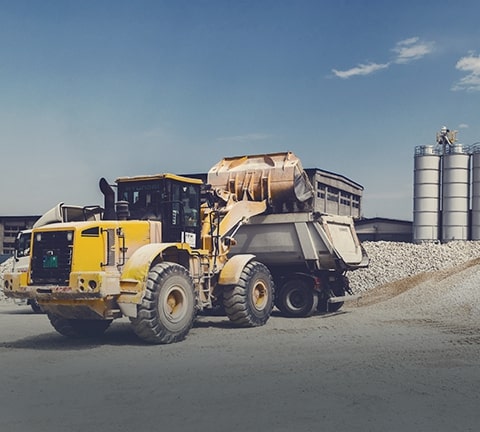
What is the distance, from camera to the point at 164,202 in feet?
40.2

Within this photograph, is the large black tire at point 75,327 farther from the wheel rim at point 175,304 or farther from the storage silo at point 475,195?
the storage silo at point 475,195

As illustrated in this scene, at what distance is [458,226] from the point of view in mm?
40312

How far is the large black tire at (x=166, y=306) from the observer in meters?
10.6

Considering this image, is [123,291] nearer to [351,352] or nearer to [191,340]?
[191,340]

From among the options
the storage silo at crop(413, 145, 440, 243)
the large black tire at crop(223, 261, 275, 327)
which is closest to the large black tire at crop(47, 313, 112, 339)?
the large black tire at crop(223, 261, 275, 327)

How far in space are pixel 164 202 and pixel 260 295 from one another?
3247 mm

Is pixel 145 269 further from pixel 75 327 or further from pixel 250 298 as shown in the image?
pixel 250 298

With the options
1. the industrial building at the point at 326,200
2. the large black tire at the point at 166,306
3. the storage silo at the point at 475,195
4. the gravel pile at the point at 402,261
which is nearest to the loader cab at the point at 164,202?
the large black tire at the point at 166,306

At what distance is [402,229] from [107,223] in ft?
110

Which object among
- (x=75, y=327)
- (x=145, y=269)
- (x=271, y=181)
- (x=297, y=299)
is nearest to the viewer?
(x=145, y=269)

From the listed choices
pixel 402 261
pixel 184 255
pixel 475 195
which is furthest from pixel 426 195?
pixel 184 255

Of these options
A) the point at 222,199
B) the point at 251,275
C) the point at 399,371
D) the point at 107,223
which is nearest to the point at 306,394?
the point at 399,371

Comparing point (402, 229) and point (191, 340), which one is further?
point (402, 229)

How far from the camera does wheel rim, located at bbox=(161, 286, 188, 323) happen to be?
36.3ft
